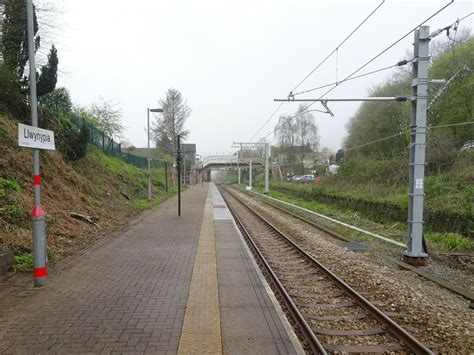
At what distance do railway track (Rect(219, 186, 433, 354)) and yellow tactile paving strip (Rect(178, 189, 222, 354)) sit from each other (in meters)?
1.18

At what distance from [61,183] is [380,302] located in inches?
461

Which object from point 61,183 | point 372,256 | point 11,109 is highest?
point 11,109

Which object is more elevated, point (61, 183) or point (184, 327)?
point (61, 183)

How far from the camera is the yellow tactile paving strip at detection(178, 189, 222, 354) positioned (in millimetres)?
4156

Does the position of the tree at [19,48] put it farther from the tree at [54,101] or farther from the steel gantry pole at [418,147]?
the steel gantry pole at [418,147]

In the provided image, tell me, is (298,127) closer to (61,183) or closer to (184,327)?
(61,183)

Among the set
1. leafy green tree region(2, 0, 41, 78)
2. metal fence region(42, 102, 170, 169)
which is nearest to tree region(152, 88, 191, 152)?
metal fence region(42, 102, 170, 169)

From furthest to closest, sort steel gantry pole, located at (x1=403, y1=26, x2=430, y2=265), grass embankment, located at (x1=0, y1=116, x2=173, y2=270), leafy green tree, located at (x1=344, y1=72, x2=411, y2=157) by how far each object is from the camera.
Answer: leafy green tree, located at (x1=344, y1=72, x2=411, y2=157) → steel gantry pole, located at (x1=403, y1=26, x2=430, y2=265) → grass embankment, located at (x1=0, y1=116, x2=173, y2=270)

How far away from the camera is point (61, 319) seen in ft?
15.9

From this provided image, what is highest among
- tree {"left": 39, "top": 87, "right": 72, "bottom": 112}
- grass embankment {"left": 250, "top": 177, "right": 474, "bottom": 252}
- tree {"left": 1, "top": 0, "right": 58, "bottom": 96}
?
tree {"left": 1, "top": 0, "right": 58, "bottom": 96}

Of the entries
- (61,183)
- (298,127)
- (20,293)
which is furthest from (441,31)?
(298,127)

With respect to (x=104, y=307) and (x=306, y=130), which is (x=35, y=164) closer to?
(x=104, y=307)

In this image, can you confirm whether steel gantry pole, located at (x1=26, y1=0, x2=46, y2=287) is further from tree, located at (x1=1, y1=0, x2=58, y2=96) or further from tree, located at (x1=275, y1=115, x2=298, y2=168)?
tree, located at (x1=275, y1=115, x2=298, y2=168)

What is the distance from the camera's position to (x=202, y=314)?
5.11 metres
